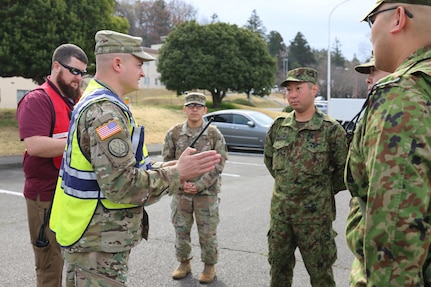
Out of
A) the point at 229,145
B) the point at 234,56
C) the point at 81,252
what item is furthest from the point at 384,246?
the point at 234,56

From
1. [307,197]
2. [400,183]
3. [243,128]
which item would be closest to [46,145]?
[307,197]

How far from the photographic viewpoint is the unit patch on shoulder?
7.09 feet

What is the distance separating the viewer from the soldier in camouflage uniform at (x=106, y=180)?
218cm

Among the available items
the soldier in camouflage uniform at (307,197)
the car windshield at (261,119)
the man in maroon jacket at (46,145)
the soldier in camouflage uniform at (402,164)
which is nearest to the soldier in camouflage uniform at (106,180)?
the man in maroon jacket at (46,145)

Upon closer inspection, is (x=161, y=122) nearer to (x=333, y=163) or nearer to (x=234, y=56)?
(x=234, y=56)

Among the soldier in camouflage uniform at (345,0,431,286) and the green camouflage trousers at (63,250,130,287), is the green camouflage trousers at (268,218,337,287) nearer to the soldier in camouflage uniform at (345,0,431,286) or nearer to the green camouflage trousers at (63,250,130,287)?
the green camouflage trousers at (63,250,130,287)

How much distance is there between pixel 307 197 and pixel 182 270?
1.66 meters

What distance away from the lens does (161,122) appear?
851 inches

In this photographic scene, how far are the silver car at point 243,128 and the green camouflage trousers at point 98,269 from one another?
13.0 m

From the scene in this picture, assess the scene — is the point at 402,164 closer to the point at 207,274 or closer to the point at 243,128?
the point at 207,274

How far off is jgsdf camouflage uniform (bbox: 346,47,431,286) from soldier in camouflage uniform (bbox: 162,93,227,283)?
9.57 feet

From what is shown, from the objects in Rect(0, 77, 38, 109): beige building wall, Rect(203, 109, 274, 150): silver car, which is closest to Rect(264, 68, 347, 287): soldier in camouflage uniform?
Rect(203, 109, 274, 150): silver car

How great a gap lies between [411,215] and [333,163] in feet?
7.11

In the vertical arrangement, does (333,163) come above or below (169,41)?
below
